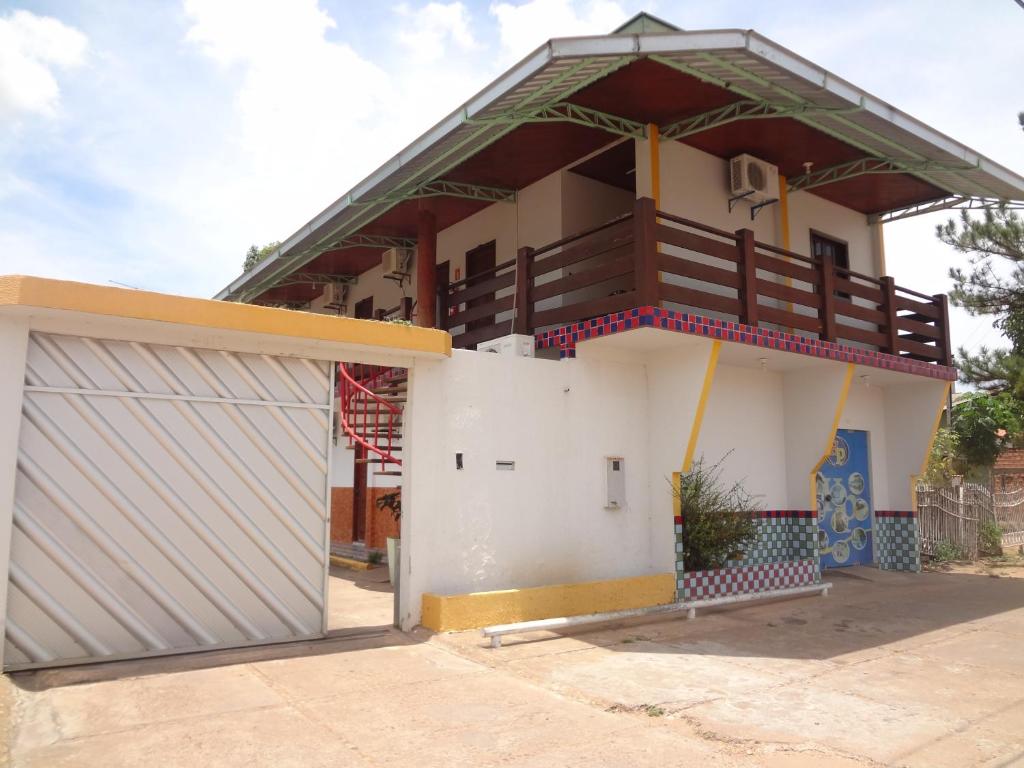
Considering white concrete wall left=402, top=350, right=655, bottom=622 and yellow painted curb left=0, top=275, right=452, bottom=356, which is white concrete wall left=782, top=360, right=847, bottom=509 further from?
yellow painted curb left=0, top=275, right=452, bottom=356

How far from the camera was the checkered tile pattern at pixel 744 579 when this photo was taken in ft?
28.5

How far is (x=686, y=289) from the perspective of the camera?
8445 millimetres

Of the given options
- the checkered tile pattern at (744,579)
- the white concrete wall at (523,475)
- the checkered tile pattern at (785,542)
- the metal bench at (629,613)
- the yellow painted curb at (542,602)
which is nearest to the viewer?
the metal bench at (629,613)

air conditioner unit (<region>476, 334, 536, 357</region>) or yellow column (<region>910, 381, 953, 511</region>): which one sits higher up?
air conditioner unit (<region>476, 334, 536, 357</region>)

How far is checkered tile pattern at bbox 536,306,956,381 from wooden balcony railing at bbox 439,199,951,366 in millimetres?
179

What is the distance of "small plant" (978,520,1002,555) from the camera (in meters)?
14.4

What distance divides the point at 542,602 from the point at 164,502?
375 centimetres

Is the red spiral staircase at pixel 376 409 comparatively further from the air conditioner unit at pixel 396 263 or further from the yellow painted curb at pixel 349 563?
the air conditioner unit at pixel 396 263

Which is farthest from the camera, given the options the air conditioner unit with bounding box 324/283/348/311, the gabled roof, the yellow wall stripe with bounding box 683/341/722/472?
the air conditioner unit with bounding box 324/283/348/311

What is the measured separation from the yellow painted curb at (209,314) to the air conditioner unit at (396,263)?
6885mm

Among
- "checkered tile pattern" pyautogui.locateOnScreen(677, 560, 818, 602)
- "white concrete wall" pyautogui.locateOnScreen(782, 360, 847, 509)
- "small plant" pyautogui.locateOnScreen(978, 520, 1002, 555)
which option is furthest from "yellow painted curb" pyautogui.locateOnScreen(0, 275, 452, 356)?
"small plant" pyautogui.locateOnScreen(978, 520, 1002, 555)

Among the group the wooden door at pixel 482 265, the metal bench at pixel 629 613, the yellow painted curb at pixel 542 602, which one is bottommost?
the metal bench at pixel 629 613

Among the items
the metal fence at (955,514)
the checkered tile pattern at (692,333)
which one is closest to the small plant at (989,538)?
the metal fence at (955,514)

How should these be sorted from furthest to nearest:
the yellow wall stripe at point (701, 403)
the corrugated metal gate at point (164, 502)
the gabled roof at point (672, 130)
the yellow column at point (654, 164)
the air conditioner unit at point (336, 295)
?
the air conditioner unit at point (336, 295), the yellow column at point (654, 164), the yellow wall stripe at point (701, 403), the gabled roof at point (672, 130), the corrugated metal gate at point (164, 502)
